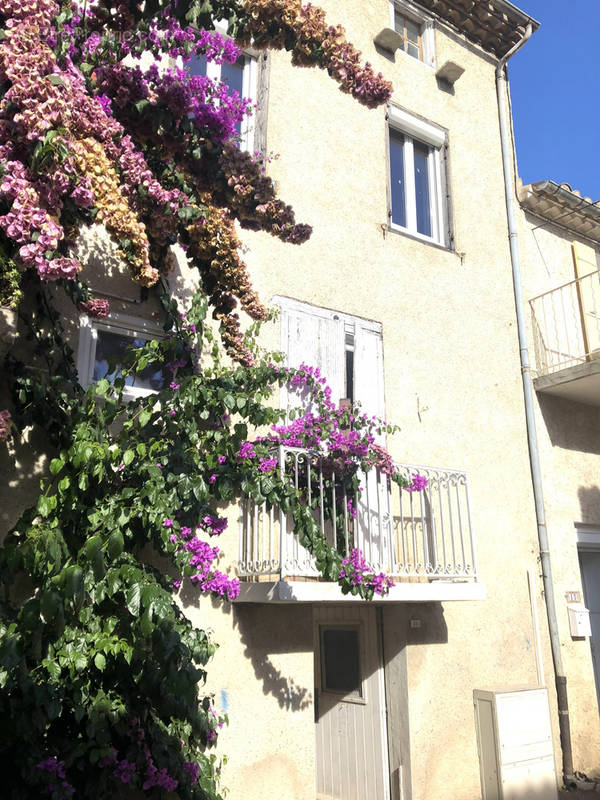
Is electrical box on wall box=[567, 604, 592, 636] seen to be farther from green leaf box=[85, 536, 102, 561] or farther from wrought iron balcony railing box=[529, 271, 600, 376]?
green leaf box=[85, 536, 102, 561]

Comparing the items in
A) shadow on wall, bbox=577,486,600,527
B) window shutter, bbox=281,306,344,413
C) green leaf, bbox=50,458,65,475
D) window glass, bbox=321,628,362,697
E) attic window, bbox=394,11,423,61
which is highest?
attic window, bbox=394,11,423,61

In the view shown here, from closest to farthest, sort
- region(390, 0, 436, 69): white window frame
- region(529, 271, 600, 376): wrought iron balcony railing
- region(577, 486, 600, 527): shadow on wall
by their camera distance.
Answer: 1. region(577, 486, 600, 527): shadow on wall
2. region(529, 271, 600, 376): wrought iron balcony railing
3. region(390, 0, 436, 69): white window frame

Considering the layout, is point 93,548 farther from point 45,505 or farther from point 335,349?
point 335,349

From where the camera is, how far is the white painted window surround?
6.57 meters

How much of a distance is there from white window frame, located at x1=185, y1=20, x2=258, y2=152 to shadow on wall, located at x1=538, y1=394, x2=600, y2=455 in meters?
4.63

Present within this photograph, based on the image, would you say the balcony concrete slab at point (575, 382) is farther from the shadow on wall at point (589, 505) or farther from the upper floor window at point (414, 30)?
the upper floor window at point (414, 30)

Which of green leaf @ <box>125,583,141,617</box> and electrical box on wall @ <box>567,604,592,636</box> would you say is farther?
electrical box on wall @ <box>567,604,592,636</box>

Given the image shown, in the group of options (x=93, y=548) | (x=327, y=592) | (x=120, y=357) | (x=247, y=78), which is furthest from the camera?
(x=247, y=78)

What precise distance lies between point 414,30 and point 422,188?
8.14 feet

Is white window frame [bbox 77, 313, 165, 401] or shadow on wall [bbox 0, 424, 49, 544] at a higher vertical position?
white window frame [bbox 77, 313, 165, 401]

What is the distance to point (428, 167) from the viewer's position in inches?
345

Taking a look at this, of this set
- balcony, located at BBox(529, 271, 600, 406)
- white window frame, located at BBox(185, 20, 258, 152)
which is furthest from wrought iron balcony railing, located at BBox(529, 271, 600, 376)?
white window frame, located at BBox(185, 20, 258, 152)

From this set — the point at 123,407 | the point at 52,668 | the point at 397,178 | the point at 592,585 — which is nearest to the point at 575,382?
the point at 592,585

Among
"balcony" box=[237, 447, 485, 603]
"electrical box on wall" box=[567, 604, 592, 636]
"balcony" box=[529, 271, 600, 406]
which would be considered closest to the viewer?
"balcony" box=[237, 447, 485, 603]
